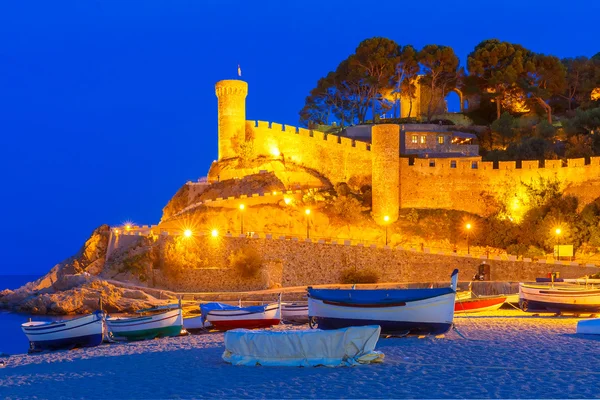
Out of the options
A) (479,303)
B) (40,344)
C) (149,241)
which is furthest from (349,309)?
(149,241)

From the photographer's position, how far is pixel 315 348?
33.7 ft

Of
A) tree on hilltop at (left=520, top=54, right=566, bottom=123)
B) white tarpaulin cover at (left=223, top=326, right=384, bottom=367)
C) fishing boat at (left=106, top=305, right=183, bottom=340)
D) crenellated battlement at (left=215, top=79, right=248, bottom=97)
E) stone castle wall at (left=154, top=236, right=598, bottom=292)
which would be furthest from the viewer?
tree on hilltop at (left=520, top=54, right=566, bottom=123)

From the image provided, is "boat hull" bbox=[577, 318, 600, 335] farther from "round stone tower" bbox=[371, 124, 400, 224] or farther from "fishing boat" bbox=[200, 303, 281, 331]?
"round stone tower" bbox=[371, 124, 400, 224]

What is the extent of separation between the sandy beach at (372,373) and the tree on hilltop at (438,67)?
1264 inches

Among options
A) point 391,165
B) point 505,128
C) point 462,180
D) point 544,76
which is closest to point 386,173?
point 391,165

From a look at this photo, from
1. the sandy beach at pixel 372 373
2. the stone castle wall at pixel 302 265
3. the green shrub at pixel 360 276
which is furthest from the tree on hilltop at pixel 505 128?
the sandy beach at pixel 372 373

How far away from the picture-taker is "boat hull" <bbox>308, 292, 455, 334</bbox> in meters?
12.9

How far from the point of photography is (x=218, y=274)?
27.6m

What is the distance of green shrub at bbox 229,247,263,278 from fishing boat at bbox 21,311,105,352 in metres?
11.1

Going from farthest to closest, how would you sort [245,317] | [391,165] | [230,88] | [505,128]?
1. [230,88]
2. [505,128]
3. [391,165]
4. [245,317]

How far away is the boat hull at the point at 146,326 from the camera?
672 inches

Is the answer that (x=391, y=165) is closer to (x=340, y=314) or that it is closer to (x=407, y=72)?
(x=407, y=72)

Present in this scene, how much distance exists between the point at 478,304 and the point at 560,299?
2611 mm

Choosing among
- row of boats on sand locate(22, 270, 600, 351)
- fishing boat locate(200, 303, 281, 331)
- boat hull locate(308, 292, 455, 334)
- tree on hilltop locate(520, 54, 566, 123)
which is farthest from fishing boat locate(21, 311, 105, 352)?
tree on hilltop locate(520, 54, 566, 123)
